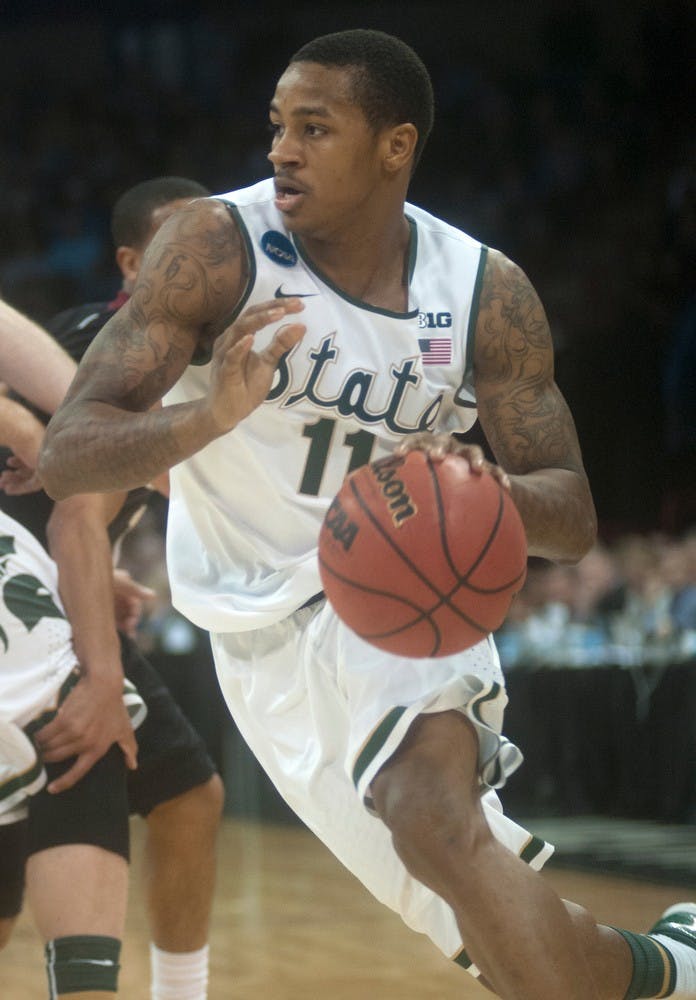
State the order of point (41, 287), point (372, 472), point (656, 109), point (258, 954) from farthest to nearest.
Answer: point (41, 287) < point (656, 109) < point (258, 954) < point (372, 472)

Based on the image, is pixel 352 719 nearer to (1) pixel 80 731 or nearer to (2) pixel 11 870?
(1) pixel 80 731

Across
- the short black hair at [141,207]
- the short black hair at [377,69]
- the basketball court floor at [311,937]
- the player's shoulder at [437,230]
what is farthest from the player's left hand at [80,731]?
the basketball court floor at [311,937]

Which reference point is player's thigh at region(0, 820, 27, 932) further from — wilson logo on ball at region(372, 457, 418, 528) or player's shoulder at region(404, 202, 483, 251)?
player's shoulder at region(404, 202, 483, 251)

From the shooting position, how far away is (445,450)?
107 inches

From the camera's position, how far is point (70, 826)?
3.24 meters

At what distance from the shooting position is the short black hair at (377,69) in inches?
124

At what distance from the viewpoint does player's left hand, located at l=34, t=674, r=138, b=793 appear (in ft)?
10.7

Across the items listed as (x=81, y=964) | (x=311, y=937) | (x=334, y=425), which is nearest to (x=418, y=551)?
(x=334, y=425)

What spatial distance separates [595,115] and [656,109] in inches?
25.7

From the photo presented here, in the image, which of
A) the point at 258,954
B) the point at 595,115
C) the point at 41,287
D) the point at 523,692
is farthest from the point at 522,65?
the point at 258,954

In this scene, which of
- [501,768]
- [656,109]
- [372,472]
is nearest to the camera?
[372,472]

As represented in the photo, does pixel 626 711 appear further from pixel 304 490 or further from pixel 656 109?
pixel 656 109

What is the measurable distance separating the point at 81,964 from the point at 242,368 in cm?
132

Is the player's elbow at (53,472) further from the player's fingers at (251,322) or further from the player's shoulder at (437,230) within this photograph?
the player's shoulder at (437,230)
